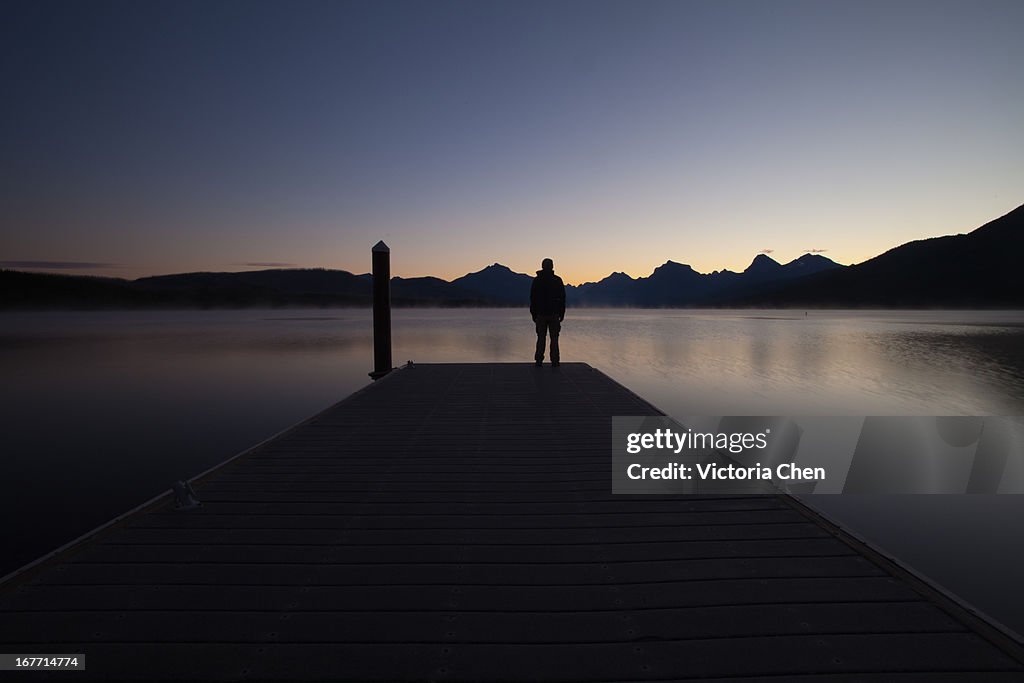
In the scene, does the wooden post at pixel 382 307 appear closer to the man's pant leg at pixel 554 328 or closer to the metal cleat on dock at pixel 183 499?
the man's pant leg at pixel 554 328

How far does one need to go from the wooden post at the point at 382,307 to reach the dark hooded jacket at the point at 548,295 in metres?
3.61

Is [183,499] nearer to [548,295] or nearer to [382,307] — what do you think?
[548,295]

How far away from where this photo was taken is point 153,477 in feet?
24.6

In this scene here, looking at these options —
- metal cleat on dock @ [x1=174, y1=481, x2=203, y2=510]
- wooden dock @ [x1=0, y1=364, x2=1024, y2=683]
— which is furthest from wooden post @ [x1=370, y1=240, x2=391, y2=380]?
wooden dock @ [x1=0, y1=364, x2=1024, y2=683]

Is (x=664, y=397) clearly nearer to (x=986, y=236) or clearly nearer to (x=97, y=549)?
(x=97, y=549)

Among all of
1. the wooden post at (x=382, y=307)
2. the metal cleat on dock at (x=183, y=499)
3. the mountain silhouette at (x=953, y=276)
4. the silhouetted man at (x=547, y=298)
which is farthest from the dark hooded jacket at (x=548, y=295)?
the mountain silhouette at (x=953, y=276)

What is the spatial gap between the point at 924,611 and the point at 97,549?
4613 millimetres

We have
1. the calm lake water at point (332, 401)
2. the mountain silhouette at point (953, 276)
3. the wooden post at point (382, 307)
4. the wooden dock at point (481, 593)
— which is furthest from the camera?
the mountain silhouette at point (953, 276)

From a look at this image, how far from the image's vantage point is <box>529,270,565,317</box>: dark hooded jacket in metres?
10.3

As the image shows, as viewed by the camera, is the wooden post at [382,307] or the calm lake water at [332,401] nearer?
the calm lake water at [332,401]

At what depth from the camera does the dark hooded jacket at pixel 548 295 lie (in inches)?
406

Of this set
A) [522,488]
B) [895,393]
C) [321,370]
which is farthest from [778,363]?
[522,488]

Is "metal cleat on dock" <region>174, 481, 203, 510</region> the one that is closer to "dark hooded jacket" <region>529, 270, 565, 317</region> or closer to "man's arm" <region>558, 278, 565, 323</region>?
"dark hooded jacket" <region>529, 270, 565, 317</region>

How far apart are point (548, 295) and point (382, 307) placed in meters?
4.49
